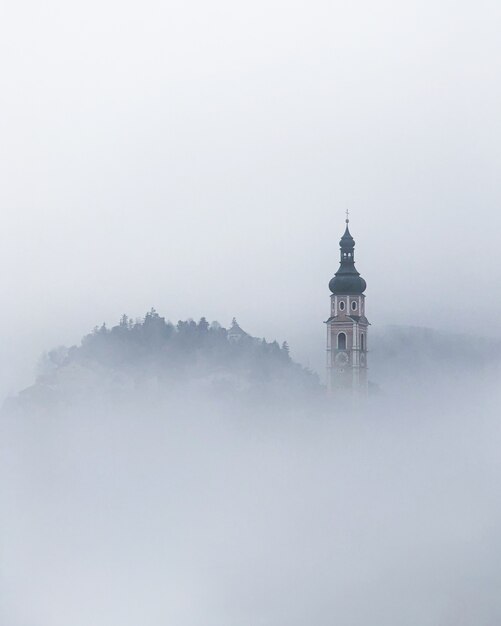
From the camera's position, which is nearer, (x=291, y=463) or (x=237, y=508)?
(x=237, y=508)

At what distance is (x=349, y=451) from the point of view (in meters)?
151

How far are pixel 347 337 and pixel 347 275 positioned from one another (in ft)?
24.7

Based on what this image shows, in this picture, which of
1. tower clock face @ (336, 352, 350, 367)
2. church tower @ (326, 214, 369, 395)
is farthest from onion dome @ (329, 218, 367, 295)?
tower clock face @ (336, 352, 350, 367)

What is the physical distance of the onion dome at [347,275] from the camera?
522 feet

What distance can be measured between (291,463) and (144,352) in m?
32.4

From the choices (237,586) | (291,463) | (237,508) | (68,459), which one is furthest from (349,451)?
(237,586)

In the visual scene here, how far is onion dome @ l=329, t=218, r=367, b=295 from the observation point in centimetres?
15900

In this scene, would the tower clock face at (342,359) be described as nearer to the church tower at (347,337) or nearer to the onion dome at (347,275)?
the church tower at (347,337)

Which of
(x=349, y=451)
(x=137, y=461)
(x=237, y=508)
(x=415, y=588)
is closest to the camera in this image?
(x=415, y=588)

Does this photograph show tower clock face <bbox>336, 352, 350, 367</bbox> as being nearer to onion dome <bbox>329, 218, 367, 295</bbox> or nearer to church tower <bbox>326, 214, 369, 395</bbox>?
church tower <bbox>326, 214, 369, 395</bbox>

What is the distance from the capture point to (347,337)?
511 ft

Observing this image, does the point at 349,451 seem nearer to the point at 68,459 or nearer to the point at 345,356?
the point at 345,356

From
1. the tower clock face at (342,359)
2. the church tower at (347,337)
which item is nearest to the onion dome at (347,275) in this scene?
the church tower at (347,337)

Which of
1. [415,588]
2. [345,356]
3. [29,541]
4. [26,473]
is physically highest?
[345,356]
